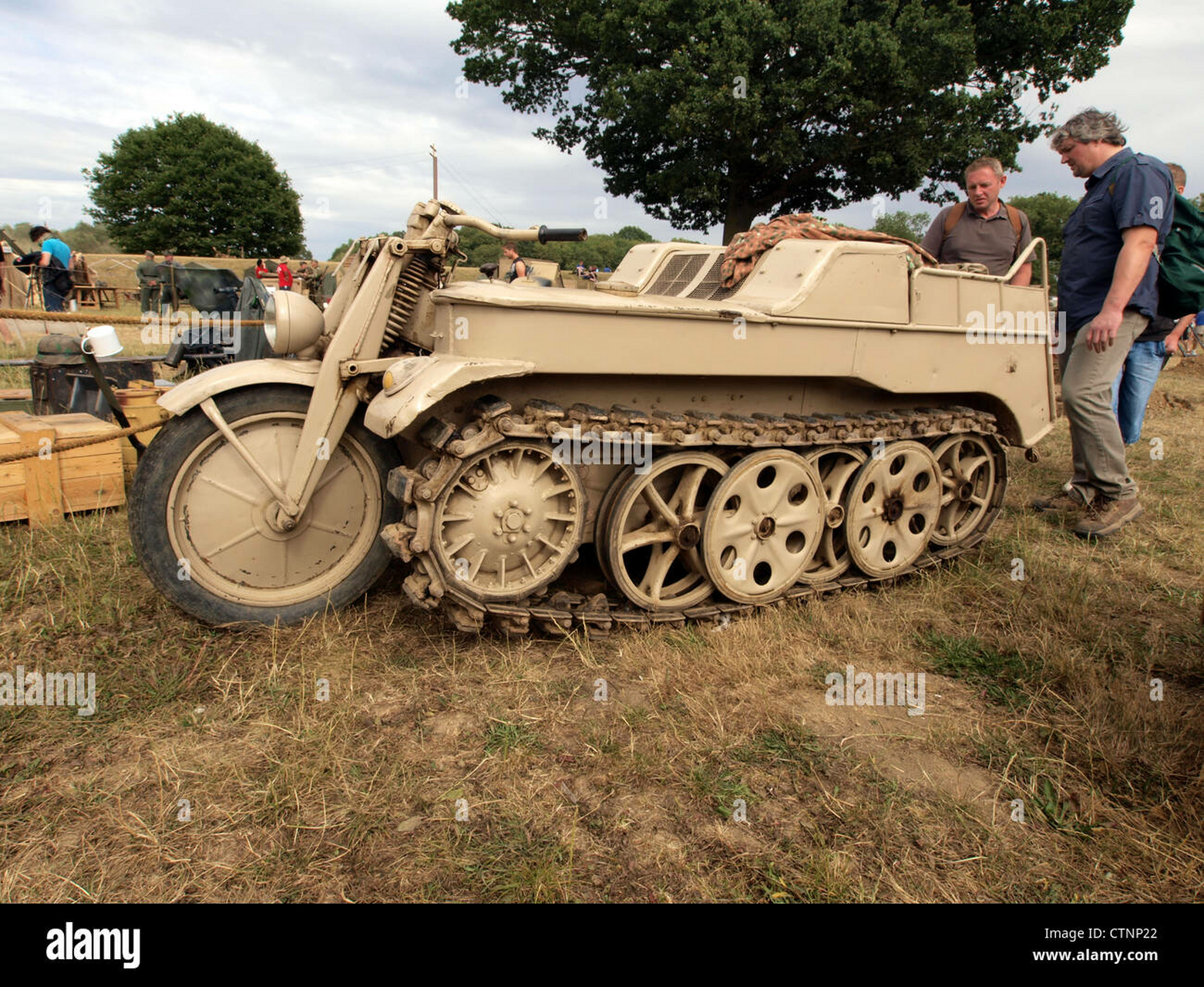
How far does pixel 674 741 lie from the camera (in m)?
3.07

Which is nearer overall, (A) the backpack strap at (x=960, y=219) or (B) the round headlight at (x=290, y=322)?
(B) the round headlight at (x=290, y=322)

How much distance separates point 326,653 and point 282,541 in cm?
64

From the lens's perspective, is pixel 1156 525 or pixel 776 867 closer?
pixel 776 867

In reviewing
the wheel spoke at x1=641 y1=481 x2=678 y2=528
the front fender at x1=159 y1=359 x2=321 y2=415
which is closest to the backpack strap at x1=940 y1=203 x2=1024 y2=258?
the wheel spoke at x1=641 y1=481 x2=678 y2=528

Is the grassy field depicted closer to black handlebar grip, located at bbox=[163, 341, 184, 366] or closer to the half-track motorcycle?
the half-track motorcycle

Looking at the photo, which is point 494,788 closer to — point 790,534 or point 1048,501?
point 790,534

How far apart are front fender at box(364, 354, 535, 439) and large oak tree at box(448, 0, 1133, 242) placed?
45.2ft

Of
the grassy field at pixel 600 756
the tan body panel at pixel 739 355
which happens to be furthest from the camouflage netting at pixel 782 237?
the grassy field at pixel 600 756

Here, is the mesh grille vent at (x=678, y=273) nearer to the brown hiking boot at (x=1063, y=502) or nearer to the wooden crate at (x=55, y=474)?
the brown hiking boot at (x=1063, y=502)

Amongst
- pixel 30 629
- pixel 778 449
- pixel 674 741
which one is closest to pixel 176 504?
pixel 30 629

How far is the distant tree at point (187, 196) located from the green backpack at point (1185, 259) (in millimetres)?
47650

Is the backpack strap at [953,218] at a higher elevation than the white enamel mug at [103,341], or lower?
higher

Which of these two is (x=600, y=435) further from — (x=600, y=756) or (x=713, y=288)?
(x=713, y=288)

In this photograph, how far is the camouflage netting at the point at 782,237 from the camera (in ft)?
15.3
